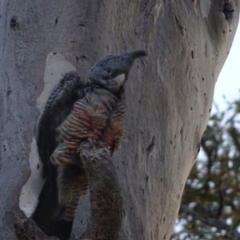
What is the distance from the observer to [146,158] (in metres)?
1.59

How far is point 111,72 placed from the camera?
4.18 feet

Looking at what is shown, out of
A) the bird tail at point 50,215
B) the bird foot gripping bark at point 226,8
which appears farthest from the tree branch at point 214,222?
the bird tail at point 50,215

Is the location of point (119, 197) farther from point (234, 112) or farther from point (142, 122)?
point (234, 112)

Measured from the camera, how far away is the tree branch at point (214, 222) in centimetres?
309

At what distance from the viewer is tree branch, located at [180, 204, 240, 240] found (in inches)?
122

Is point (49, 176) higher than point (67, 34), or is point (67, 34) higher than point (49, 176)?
point (67, 34)

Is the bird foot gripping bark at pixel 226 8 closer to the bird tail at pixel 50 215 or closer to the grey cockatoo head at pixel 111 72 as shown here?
the grey cockatoo head at pixel 111 72

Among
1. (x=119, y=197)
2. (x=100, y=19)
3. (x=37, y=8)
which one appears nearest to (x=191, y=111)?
(x=100, y=19)

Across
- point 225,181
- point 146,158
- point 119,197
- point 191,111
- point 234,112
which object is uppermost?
point 234,112

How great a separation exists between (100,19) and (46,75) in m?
0.21

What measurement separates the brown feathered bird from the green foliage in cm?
209

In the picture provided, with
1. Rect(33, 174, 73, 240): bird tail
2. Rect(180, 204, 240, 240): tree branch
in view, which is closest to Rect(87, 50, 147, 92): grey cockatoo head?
Rect(33, 174, 73, 240): bird tail

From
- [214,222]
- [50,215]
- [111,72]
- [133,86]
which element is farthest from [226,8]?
[214,222]

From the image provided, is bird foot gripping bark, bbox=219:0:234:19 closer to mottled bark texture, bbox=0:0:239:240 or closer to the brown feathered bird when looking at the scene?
mottled bark texture, bbox=0:0:239:240
